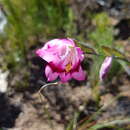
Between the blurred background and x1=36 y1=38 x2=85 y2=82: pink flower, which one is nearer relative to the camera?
x1=36 y1=38 x2=85 y2=82: pink flower

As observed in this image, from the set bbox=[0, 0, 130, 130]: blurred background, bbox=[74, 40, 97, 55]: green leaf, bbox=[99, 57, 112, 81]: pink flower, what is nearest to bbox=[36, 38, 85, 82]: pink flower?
bbox=[74, 40, 97, 55]: green leaf

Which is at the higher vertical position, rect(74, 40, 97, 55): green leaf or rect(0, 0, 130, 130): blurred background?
rect(74, 40, 97, 55): green leaf

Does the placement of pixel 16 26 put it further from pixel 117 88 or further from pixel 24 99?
pixel 117 88

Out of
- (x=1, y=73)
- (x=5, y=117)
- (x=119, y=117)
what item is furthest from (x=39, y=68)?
(x=119, y=117)

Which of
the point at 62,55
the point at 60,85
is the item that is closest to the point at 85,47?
the point at 62,55

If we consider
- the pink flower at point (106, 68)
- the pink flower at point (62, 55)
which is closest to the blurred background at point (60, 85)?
the pink flower at point (106, 68)

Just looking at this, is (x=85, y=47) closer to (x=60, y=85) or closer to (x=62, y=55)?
(x=62, y=55)

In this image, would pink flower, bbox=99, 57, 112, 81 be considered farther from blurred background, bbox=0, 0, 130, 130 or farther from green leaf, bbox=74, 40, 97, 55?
blurred background, bbox=0, 0, 130, 130

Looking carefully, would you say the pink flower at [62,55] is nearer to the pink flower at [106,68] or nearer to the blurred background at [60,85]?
the pink flower at [106,68]
